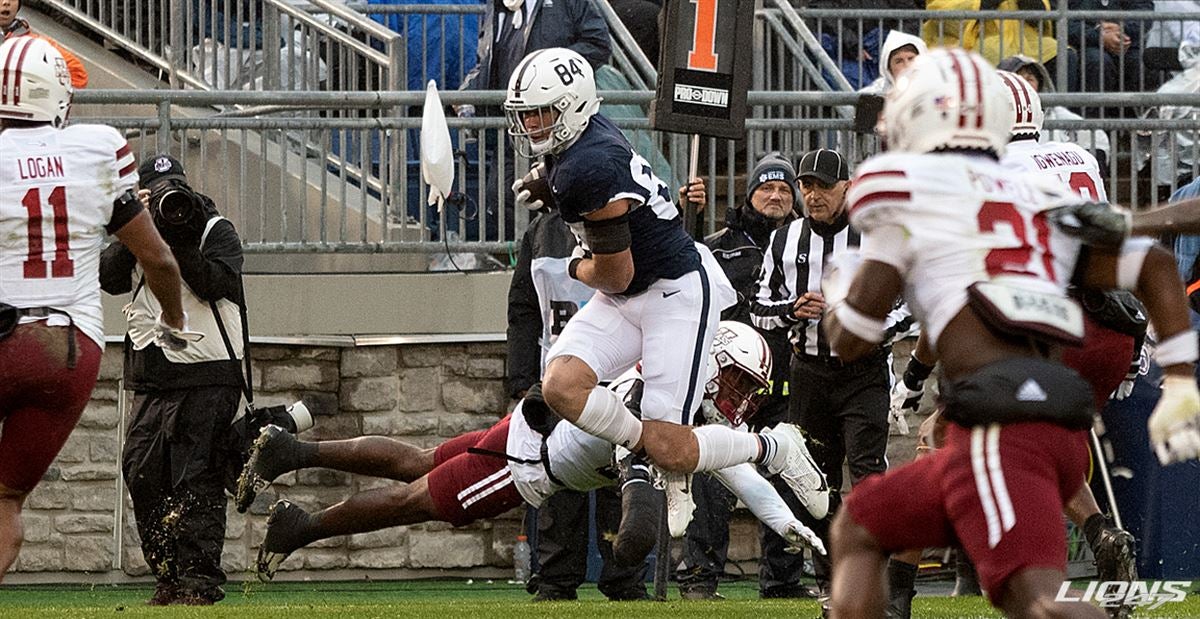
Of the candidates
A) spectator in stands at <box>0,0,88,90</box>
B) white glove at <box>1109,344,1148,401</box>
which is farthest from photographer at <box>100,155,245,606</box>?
white glove at <box>1109,344,1148,401</box>

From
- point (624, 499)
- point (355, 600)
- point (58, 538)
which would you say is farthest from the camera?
point (58, 538)

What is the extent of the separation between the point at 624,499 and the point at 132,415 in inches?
112

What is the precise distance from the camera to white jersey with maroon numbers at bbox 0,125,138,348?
23.0 feet

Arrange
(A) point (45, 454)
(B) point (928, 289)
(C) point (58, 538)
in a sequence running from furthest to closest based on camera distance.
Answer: (C) point (58, 538) → (A) point (45, 454) → (B) point (928, 289)

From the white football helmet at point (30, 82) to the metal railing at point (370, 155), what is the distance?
3.75 metres

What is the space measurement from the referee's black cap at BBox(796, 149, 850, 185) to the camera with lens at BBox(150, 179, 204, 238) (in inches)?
115

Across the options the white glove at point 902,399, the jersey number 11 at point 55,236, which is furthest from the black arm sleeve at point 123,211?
the white glove at point 902,399

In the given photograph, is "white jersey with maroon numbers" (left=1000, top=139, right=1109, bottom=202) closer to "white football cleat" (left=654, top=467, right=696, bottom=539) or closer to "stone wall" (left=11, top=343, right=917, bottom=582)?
"white football cleat" (left=654, top=467, right=696, bottom=539)

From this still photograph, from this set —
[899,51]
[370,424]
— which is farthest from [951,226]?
[370,424]

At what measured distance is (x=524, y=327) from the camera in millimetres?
10016

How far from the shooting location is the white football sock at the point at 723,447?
815 centimetres

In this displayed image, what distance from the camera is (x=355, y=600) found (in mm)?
10039

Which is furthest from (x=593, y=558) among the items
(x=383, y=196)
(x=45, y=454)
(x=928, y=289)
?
(x=928, y=289)

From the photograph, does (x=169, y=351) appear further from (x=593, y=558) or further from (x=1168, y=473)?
(x=1168, y=473)
